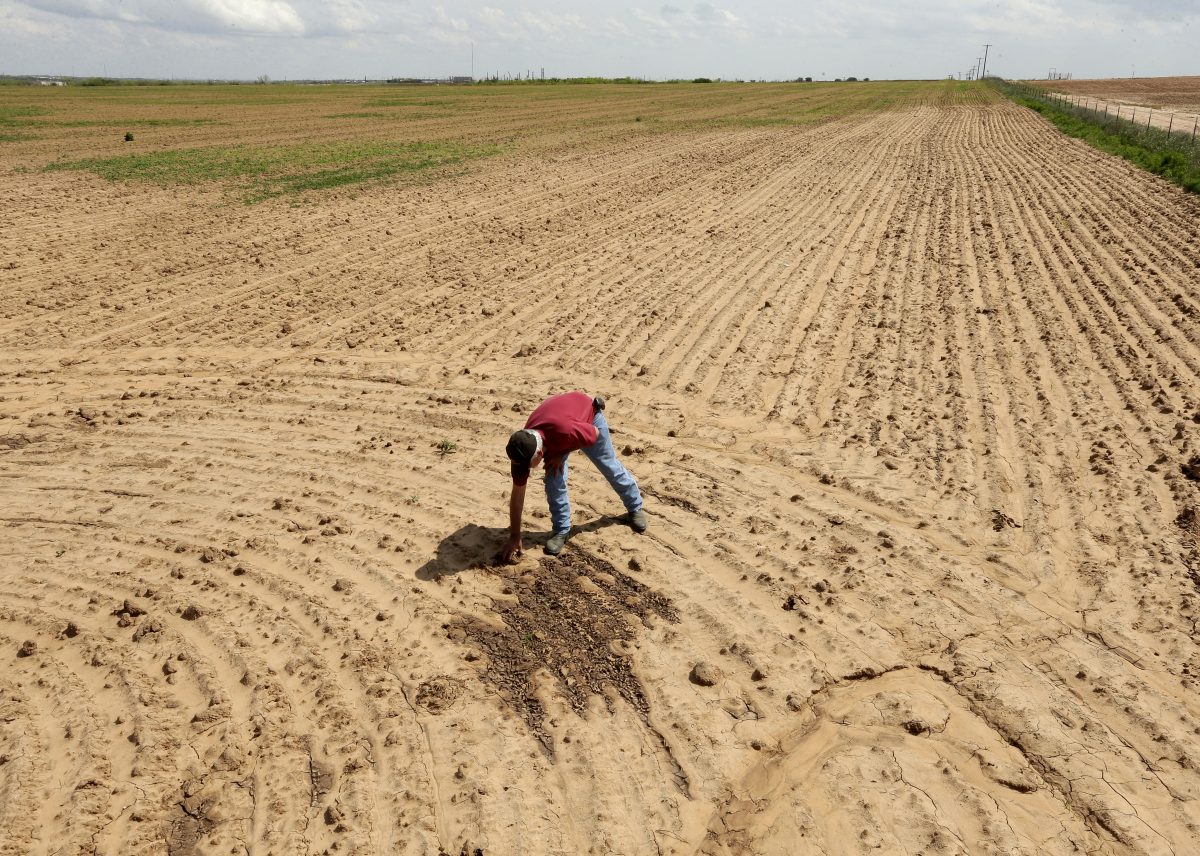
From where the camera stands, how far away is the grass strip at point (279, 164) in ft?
60.1

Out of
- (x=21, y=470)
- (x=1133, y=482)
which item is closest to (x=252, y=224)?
(x=21, y=470)

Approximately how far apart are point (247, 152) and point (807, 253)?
1818 centimetres

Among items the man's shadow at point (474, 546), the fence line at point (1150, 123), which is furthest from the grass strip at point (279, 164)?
the fence line at point (1150, 123)

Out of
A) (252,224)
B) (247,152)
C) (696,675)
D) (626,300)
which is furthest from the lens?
(247,152)

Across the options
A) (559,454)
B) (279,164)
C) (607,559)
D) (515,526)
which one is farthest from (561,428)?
(279,164)

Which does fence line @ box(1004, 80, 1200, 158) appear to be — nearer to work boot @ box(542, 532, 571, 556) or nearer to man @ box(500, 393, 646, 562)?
man @ box(500, 393, 646, 562)

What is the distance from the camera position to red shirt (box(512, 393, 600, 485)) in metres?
5.01

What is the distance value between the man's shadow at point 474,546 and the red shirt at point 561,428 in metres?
0.68

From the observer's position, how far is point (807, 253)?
12969 mm

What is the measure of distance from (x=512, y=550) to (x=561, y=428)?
0.94 meters

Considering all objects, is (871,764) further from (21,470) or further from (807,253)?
(807,253)

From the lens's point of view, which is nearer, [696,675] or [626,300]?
[696,675]

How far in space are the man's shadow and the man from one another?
0.13 meters

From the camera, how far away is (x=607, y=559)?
538 centimetres
